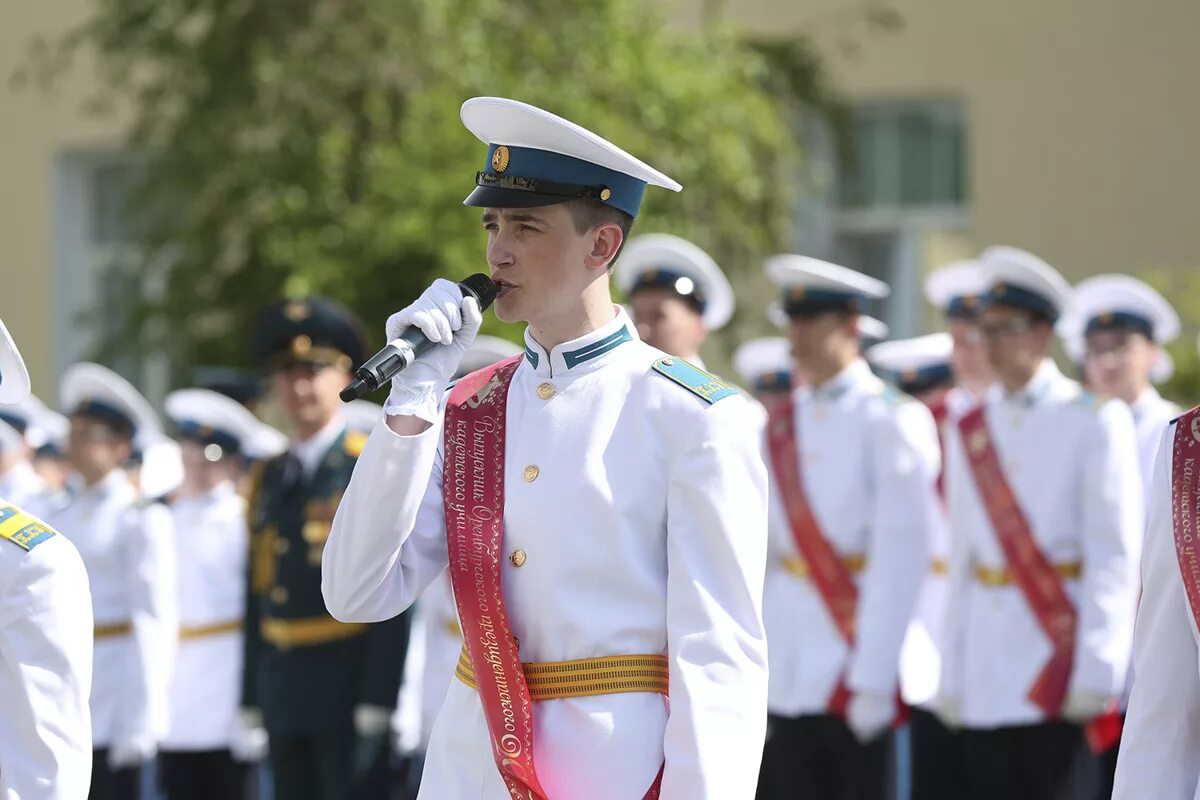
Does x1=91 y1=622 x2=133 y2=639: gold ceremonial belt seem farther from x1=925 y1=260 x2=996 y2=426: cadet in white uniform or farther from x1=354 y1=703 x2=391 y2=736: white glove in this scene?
x1=925 y1=260 x2=996 y2=426: cadet in white uniform

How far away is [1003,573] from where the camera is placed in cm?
686

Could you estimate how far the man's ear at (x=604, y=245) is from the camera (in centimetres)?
369

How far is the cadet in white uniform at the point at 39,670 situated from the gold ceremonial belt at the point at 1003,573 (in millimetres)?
3907

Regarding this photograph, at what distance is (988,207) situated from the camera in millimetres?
14570

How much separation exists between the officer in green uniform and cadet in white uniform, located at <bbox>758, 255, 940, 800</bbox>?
1.31 m

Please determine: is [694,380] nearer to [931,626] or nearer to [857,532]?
[857,532]

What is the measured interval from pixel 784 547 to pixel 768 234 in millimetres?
5672

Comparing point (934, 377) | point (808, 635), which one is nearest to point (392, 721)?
point (808, 635)

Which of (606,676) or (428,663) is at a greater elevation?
(606,676)

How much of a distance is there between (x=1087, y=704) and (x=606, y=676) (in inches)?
131

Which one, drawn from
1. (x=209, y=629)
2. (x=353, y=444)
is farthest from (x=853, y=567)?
(x=209, y=629)

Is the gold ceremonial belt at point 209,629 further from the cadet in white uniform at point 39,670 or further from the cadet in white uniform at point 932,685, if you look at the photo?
the cadet in white uniform at point 39,670

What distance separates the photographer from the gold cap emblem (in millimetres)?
3664

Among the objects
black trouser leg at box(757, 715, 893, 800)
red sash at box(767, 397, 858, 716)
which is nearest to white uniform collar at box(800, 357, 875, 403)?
red sash at box(767, 397, 858, 716)
